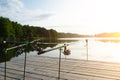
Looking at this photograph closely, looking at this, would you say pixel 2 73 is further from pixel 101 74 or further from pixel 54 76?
pixel 101 74

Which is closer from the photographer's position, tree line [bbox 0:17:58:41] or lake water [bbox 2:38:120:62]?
lake water [bbox 2:38:120:62]

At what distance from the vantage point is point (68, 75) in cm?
516

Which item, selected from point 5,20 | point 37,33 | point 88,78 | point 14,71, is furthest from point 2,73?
point 37,33

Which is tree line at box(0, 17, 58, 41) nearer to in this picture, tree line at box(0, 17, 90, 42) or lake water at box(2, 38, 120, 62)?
tree line at box(0, 17, 90, 42)

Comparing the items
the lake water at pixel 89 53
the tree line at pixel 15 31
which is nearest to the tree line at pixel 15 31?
the tree line at pixel 15 31

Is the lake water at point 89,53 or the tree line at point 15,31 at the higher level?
the tree line at point 15,31

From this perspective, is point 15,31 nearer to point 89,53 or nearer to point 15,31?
point 15,31

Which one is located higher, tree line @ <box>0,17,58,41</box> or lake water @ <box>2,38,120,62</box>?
tree line @ <box>0,17,58,41</box>

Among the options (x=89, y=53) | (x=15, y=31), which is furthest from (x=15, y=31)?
(x=89, y=53)

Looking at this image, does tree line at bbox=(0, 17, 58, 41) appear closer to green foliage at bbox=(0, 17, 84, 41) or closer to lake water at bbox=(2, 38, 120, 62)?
green foliage at bbox=(0, 17, 84, 41)

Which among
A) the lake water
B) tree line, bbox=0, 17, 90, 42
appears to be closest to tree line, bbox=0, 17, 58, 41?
tree line, bbox=0, 17, 90, 42

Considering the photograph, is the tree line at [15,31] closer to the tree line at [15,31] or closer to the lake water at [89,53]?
the tree line at [15,31]

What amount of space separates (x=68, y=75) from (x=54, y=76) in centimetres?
39

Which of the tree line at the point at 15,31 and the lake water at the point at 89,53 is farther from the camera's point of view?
the tree line at the point at 15,31
